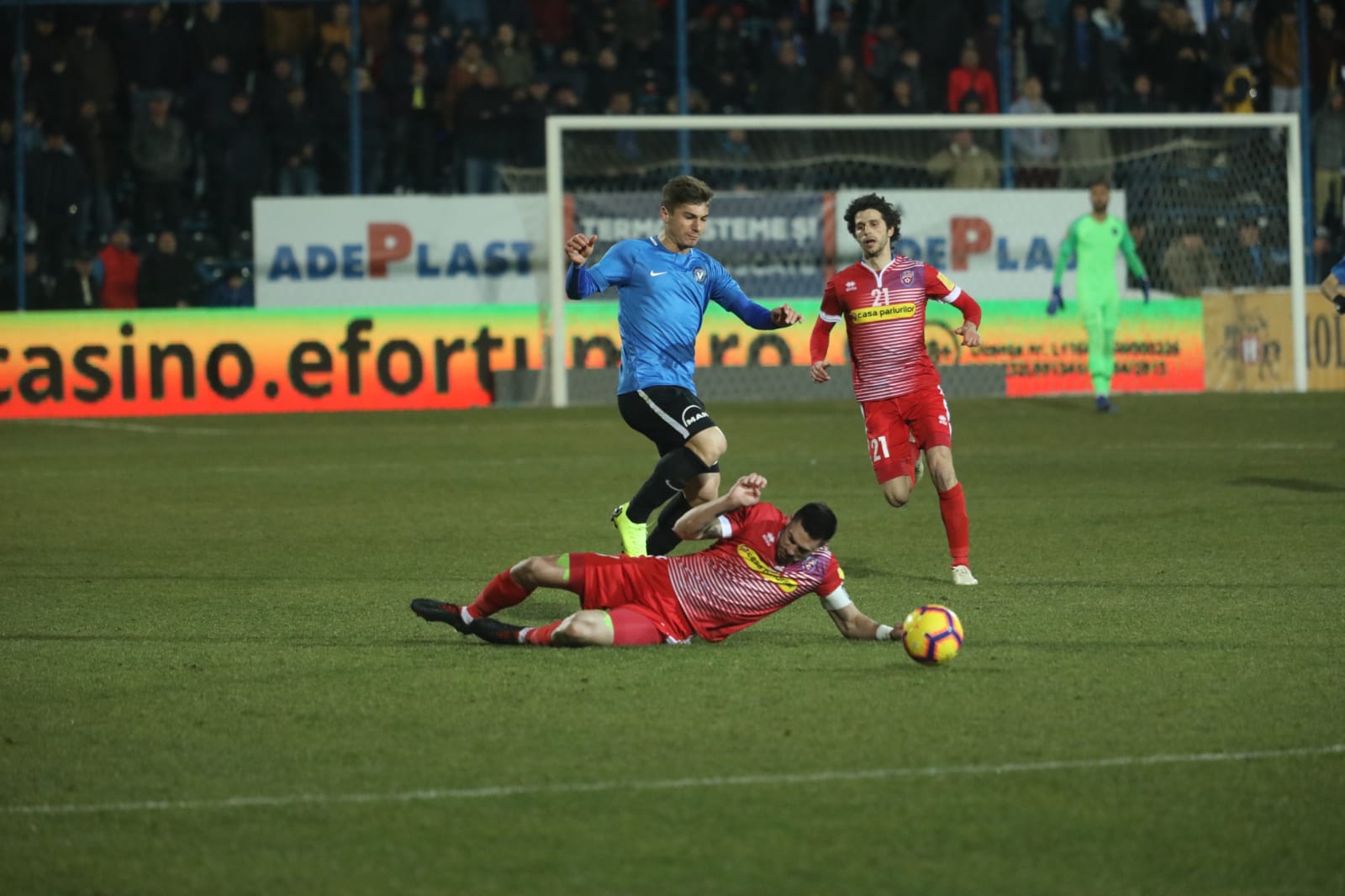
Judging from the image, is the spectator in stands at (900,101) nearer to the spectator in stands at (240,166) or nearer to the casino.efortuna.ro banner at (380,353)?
the casino.efortuna.ro banner at (380,353)

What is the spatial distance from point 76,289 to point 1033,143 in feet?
39.1

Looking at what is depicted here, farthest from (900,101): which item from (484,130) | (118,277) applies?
(118,277)

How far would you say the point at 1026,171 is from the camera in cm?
2494

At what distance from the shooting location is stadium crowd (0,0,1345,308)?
23.4 m

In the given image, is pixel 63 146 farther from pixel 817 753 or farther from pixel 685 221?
pixel 817 753

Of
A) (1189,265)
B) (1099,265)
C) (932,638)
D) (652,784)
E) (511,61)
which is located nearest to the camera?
(652,784)

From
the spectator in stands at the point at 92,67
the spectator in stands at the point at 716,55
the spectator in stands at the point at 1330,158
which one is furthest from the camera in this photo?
the spectator in stands at the point at 716,55

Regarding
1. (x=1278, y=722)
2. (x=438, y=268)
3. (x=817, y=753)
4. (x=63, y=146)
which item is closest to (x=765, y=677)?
(x=817, y=753)

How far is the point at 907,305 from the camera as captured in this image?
31.7 feet

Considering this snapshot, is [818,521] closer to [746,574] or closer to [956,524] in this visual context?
[746,574]

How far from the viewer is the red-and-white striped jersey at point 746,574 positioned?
7.20 metres

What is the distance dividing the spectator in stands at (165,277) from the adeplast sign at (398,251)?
830 mm

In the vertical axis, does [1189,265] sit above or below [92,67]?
below

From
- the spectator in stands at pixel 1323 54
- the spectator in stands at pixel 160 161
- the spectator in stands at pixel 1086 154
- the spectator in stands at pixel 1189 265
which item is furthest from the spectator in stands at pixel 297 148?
the spectator in stands at pixel 1323 54
